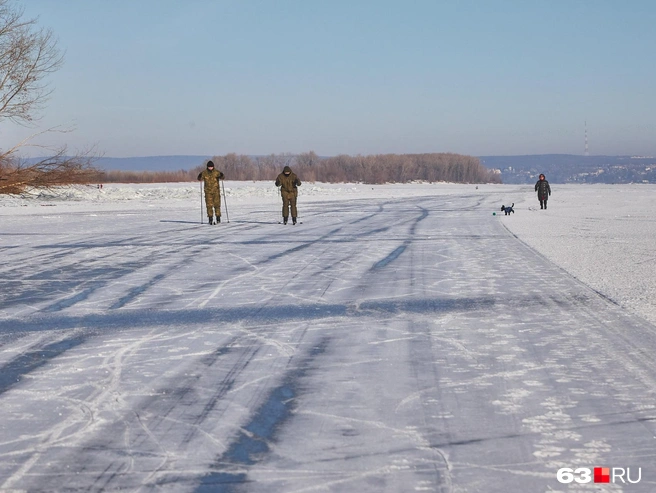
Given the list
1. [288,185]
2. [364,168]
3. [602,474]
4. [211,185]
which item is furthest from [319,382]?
[364,168]

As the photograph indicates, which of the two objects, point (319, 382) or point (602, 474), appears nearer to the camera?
point (602, 474)

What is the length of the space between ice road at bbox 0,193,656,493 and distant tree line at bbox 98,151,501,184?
345 feet

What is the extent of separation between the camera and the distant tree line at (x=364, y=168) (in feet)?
463

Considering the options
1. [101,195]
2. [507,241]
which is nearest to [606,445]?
[507,241]

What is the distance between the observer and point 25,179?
25328mm

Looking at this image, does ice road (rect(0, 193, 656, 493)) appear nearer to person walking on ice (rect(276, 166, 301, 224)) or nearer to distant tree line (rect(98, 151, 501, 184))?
person walking on ice (rect(276, 166, 301, 224))

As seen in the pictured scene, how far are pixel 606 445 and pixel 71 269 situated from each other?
365 inches

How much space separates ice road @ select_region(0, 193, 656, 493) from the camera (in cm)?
372

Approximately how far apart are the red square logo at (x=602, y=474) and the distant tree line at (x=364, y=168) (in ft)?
364
